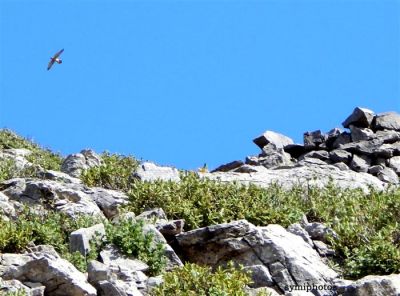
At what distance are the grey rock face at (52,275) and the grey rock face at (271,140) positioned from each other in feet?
65.8

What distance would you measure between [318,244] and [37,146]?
54.2ft

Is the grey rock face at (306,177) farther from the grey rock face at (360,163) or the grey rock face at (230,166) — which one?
the grey rock face at (230,166)

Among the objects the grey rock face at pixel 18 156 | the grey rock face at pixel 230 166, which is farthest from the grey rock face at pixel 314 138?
the grey rock face at pixel 18 156

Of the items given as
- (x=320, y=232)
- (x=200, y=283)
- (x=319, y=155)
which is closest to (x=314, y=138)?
(x=319, y=155)

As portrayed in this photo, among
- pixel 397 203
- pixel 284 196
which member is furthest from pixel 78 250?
pixel 397 203

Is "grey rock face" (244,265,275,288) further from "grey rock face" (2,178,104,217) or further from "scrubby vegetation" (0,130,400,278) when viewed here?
"grey rock face" (2,178,104,217)

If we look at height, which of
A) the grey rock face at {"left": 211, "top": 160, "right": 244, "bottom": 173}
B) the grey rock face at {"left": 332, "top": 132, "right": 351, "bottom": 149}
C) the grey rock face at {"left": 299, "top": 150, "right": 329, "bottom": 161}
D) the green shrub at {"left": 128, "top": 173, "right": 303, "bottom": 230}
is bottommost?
the green shrub at {"left": 128, "top": 173, "right": 303, "bottom": 230}

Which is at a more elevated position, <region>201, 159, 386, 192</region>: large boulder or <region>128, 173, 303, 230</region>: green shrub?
<region>201, 159, 386, 192</region>: large boulder

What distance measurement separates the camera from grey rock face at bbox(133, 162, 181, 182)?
23.3 m

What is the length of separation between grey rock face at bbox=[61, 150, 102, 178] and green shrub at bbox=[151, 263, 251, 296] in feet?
31.8

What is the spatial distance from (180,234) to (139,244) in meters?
1.46

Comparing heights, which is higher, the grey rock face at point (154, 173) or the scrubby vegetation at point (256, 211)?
the grey rock face at point (154, 173)

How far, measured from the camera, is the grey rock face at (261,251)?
16234 millimetres

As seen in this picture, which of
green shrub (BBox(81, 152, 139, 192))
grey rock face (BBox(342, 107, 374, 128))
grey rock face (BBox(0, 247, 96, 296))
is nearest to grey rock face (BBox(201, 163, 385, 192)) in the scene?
green shrub (BBox(81, 152, 139, 192))
